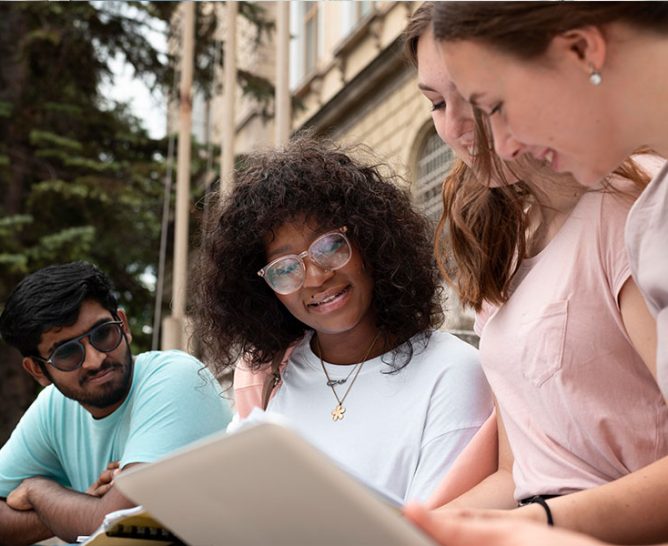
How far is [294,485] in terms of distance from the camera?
1448mm

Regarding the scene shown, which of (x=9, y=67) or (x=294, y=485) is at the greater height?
(x=9, y=67)

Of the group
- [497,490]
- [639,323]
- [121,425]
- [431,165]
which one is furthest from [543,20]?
[431,165]

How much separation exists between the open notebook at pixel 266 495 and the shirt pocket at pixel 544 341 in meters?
0.83

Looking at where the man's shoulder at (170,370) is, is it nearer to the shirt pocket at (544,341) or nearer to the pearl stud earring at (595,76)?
the shirt pocket at (544,341)

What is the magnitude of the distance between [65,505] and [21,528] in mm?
254

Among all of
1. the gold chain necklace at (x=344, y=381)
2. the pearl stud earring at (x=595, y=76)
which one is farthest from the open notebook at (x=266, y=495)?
the gold chain necklace at (x=344, y=381)

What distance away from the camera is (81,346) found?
148 inches

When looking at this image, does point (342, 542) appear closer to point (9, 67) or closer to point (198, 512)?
point (198, 512)

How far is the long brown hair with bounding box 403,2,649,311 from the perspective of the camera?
244 centimetres

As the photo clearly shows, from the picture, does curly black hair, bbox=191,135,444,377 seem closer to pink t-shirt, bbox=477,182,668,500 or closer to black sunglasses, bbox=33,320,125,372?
black sunglasses, bbox=33,320,125,372

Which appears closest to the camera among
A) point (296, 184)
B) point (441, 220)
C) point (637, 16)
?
point (637, 16)

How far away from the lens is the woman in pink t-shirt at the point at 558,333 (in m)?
2.18

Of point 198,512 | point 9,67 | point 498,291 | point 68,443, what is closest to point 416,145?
point 9,67

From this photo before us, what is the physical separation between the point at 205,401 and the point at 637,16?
7.73ft
